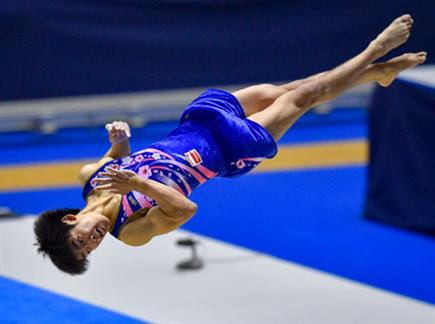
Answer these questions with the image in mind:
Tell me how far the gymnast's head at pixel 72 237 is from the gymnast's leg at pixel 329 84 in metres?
0.97

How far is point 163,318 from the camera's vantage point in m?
5.36

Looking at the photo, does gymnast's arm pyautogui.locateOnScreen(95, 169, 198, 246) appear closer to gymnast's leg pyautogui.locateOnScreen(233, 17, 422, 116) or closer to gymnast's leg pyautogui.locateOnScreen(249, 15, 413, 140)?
gymnast's leg pyautogui.locateOnScreen(249, 15, 413, 140)

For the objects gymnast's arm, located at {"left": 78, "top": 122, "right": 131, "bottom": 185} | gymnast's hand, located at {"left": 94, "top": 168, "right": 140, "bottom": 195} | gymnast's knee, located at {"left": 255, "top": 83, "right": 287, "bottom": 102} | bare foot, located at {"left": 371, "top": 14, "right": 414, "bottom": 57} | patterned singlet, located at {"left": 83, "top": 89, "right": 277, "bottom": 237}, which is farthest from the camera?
gymnast's knee, located at {"left": 255, "top": 83, "right": 287, "bottom": 102}

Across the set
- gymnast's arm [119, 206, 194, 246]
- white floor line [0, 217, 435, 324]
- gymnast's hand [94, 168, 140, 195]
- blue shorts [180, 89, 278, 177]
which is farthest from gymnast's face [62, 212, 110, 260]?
white floor line [0, 217, 435, 324]

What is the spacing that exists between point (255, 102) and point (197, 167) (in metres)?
0.62

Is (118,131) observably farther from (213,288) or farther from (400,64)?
(213,288)

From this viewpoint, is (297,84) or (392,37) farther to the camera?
(297,84)

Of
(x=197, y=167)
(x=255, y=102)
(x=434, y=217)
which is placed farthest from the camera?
(x=434, y=217)

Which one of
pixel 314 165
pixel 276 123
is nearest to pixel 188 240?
pixel 276 123

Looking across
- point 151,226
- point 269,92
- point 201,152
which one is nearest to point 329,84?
point 269,92

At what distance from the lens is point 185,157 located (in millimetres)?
4254

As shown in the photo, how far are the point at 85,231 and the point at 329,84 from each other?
135 centimetres

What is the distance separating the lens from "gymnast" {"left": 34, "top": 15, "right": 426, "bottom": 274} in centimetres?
405

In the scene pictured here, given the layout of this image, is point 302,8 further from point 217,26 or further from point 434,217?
point 434,217
